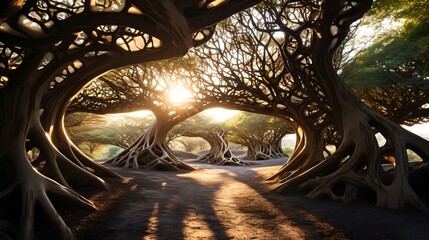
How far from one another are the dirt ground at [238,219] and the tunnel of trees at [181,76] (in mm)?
467

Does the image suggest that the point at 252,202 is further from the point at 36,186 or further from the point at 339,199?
the point at 36,186

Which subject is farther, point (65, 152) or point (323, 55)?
point (65, 152)

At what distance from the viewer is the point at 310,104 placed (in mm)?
10758

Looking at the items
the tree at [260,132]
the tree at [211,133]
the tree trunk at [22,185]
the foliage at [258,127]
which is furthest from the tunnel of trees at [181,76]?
the tree at [211,133]

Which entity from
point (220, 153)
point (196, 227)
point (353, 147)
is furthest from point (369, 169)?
point (220, 153)

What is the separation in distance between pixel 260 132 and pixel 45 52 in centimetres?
2511

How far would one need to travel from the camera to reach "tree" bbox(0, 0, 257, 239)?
432cm

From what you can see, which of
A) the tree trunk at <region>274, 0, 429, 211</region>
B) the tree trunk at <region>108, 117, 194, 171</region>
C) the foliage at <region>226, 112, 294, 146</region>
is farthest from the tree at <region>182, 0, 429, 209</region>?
the foliage at <region>226, 112, 294, 146</region>

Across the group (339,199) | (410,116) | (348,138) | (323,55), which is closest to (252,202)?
(339,199)

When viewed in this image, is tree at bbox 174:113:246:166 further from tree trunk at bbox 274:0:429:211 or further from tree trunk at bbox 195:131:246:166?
tree trunk at bbox 274:0:429:211

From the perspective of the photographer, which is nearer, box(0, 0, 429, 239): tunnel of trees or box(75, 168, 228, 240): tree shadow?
box(75, 168, 228, 240): tree shadow

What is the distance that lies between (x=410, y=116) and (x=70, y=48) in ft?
48.9

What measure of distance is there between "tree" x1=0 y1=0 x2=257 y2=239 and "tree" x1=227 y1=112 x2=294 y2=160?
2001 centimetres

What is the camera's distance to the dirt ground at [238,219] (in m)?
4.27
